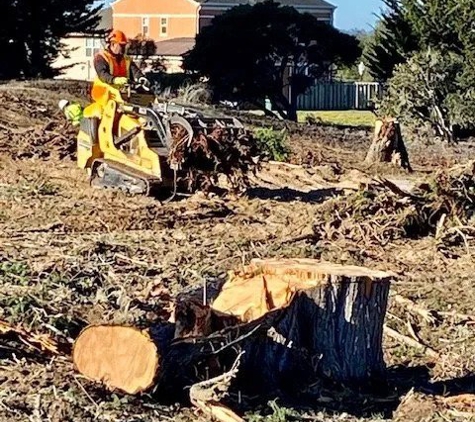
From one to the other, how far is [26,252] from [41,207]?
269cm

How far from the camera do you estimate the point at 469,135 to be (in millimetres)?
26453

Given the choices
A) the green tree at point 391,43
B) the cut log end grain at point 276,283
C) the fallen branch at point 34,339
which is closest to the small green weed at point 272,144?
the cut log end grain at point 276,283

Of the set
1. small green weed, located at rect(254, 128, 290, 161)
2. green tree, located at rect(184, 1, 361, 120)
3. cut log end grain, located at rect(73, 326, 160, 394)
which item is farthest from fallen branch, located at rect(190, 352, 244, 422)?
green tree, located at rect(184, 1, 361, 120)

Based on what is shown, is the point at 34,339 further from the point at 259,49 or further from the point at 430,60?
the point at 259,49

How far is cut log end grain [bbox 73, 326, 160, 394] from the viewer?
19.6 ft

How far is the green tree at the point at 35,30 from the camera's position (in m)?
36.8

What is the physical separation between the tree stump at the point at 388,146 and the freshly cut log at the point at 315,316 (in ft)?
35.6

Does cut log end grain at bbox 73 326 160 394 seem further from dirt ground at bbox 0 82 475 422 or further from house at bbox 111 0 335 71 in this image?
house at bbox 111 0 335 71

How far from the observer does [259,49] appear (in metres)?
32.9

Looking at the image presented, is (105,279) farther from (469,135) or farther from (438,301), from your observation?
(469,135)

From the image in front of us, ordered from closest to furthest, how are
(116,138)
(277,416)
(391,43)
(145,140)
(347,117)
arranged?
(277,416)
(145,140)
(116,138)
(391,43)
(347,117)

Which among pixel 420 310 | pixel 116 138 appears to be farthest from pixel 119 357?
pixel 116 138

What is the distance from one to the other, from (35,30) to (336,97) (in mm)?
16182

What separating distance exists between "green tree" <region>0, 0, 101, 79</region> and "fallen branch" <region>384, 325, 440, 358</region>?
2857 cm
